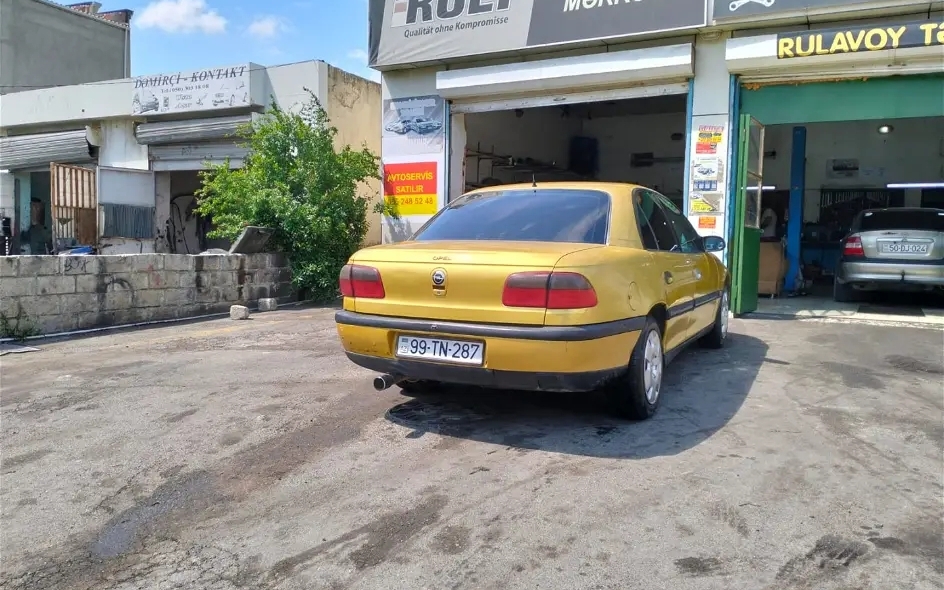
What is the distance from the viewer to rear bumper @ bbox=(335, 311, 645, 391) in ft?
12.0

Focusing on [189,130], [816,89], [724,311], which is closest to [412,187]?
[189,130]

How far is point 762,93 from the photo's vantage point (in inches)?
376

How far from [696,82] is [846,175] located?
8313mm

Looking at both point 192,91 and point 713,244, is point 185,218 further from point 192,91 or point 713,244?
point 713,244

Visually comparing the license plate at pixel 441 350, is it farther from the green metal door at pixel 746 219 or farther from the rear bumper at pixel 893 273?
the rear bumper at pixel 893 273

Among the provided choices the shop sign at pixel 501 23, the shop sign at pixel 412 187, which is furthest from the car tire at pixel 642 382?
the shop sign at pixel 412 187

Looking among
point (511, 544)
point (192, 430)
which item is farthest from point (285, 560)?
point (192, 430)

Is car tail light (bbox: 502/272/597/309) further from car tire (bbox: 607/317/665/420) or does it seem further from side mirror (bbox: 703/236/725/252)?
side mirror (bbox: 703/236/725/252)

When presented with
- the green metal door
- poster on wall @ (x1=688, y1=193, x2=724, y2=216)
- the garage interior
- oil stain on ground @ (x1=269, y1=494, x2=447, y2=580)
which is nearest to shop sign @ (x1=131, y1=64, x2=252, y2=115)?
poster on wall @ (x1=688, y1=193, x2=724, y2=216)

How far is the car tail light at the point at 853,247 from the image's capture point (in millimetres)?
10148

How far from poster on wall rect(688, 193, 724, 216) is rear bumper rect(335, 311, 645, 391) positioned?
20.0ft

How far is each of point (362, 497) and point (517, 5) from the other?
9.29 meters

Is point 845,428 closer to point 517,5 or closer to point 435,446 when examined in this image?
point 435,446

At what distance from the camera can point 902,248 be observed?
975cm
